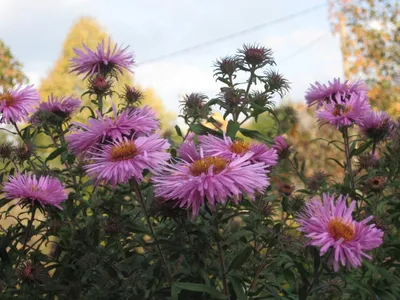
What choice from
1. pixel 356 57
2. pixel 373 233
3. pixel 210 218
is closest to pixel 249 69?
pixel 210 218

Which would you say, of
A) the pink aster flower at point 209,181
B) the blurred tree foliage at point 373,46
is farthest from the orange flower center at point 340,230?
the blurred tree foliage at point 373,46

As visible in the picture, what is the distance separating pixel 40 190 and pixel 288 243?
586 millimetres

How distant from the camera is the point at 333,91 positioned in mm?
1784

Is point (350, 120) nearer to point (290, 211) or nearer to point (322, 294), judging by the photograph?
point (290, 211)

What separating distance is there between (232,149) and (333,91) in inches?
27.3

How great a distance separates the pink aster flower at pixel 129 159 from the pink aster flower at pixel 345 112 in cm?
68

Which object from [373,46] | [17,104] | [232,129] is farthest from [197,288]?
[373,46]

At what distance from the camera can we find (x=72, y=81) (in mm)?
10617

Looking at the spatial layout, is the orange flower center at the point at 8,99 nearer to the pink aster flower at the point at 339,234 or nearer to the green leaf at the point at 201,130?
the green leaf at the point at 201,130

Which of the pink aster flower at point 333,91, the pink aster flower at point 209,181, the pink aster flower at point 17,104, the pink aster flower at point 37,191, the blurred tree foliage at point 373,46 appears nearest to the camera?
the pink aster flower at point 209,181

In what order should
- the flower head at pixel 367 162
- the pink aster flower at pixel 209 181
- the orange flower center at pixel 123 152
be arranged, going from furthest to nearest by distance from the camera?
the flower head at pixel 367 162, the orange flower center at pixel 123 152, the pink aster flower at pixel 209 181

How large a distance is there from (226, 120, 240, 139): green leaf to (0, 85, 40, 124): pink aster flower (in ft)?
1.89

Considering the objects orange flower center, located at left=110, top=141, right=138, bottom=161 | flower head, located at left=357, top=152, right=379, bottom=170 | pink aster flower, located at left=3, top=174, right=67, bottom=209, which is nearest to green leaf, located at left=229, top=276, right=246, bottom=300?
orange flower center, located at left=110, top=141, right=138, bottom=161

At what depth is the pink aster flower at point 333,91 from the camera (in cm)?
178
